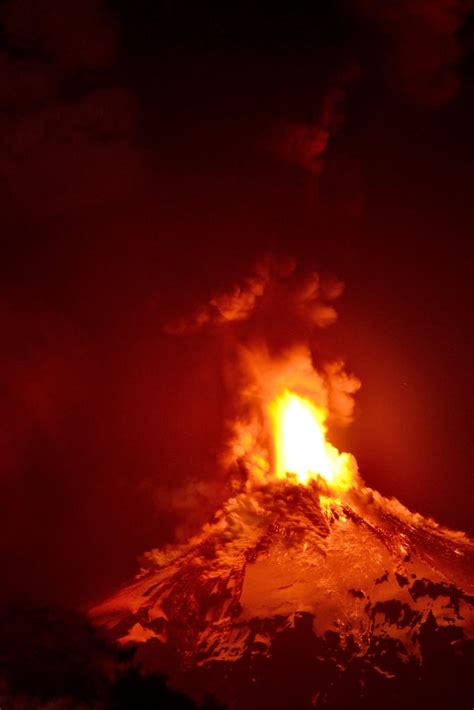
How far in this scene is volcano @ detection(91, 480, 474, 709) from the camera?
38.8 ft

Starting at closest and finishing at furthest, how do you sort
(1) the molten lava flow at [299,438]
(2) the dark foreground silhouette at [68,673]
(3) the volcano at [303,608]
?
(2) the dark foreground silhouette at [68,673] → (3) the volcano at [303,608] → (1) the molten lava flow at [299,438]

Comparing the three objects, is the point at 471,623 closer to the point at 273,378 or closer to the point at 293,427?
the point at 293,427

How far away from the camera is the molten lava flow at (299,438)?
1647cm

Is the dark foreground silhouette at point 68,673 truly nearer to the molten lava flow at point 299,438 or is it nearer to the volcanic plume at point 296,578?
the volcanic plume at point 296,578

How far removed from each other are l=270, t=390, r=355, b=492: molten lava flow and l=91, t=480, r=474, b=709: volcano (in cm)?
45

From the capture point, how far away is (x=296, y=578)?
553 inches

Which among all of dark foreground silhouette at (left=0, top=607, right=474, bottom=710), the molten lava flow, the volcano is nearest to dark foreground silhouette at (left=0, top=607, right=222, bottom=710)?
dark foreground silhouette at (left=0, top=607, right=474, bottom=710)

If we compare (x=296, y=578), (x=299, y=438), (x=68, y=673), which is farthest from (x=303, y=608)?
(x=68, y=673)

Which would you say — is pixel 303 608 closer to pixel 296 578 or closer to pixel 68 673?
pixel 296 578

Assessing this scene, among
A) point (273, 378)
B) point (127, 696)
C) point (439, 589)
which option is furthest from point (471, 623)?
point (127, 696)

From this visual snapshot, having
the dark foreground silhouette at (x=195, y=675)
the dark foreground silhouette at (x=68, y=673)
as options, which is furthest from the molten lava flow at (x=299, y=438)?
the dark foreground silhouette at (x=68, y=673)

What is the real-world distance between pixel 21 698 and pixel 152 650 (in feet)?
20.5

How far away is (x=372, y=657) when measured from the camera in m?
12.4

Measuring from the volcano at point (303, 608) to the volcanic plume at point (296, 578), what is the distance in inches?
1.2
